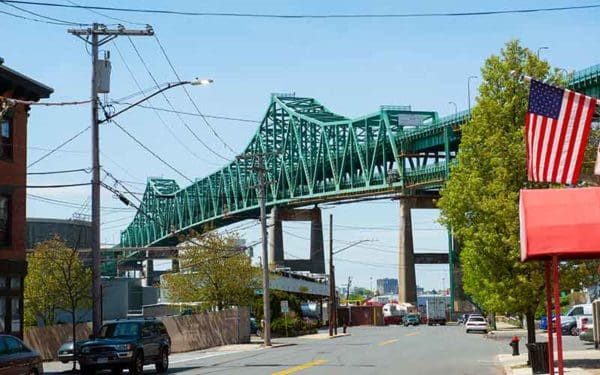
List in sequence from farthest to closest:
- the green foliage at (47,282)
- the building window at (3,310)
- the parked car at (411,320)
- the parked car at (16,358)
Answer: the parked car at (411,320) < the green foliage at (47,282) < the building window at (3,310) < the parked car at (16,358)

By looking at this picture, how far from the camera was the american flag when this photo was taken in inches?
663

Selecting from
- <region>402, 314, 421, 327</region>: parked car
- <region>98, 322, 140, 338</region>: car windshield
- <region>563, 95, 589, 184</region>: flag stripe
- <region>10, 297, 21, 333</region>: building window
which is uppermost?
<region>563, 95, 589, 184</region>: flag stripe

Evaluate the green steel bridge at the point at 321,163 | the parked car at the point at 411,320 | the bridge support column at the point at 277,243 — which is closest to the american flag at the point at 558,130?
the green steel bridge at the point at 321,163

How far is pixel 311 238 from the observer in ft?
463

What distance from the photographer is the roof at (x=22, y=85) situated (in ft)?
116

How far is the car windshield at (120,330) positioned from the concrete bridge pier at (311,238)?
102322 mm

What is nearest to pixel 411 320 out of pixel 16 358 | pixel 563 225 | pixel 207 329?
pixel 207 329

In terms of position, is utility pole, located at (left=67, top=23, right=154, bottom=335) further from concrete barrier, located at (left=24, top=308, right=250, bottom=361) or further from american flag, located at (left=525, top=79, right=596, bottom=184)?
concrete barrier, located at (left=24, top=308, right=250, bottom=361)

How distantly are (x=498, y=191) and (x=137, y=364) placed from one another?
1190cm

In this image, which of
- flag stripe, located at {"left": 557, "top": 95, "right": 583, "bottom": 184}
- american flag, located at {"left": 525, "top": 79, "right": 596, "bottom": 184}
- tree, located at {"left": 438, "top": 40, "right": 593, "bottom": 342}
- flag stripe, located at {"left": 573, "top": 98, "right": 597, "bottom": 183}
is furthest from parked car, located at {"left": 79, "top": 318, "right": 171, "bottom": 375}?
flag stripe, located at {"left": 573, "top": 98, "right": 597, "bottom": 183}

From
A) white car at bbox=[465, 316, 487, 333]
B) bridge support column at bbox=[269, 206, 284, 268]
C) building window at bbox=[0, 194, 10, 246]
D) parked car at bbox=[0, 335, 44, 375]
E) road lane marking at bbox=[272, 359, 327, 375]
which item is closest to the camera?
parked car at bbox=[0, 335, 44, 375]

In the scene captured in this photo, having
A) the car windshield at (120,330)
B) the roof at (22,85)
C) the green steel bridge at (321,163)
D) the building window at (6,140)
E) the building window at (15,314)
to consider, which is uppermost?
the green steel bridge at (321,163)

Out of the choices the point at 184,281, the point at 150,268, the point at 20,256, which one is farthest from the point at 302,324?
the point at 150,268

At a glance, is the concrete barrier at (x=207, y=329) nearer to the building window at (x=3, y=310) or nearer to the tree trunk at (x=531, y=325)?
the building window at (x=3, y=310)
